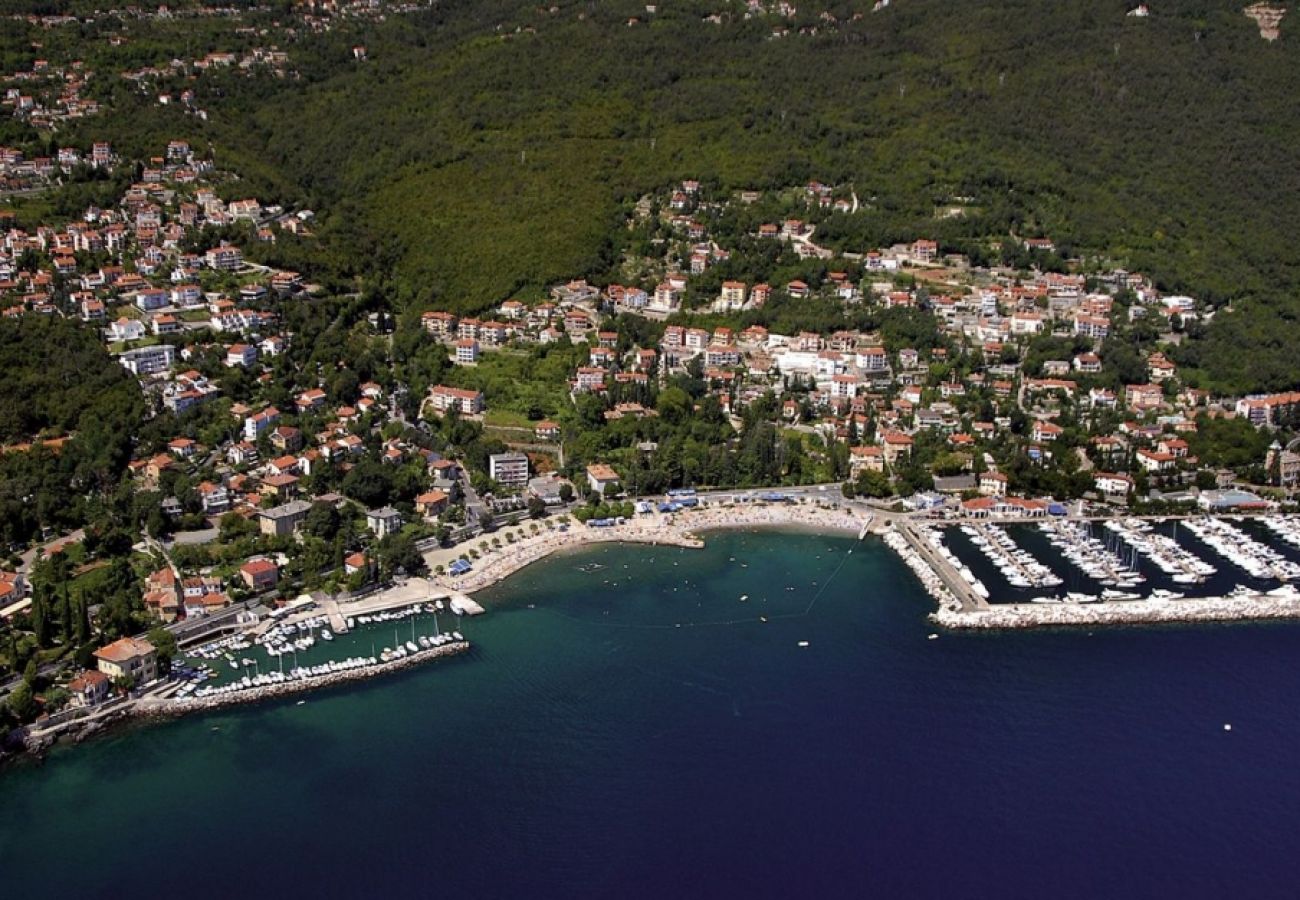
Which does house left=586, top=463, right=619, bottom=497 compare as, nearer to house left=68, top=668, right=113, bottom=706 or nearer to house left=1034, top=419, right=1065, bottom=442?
house left=1034, top=419, right=1065, bottom=442

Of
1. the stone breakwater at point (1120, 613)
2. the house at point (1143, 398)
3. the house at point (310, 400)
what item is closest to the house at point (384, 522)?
the house at point (310, 400)

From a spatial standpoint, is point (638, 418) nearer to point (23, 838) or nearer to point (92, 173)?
point (23, 838)

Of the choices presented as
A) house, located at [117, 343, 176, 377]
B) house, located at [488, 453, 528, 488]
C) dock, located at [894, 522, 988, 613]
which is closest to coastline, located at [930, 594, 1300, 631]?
dock, located at [894, 522, 988, 613]

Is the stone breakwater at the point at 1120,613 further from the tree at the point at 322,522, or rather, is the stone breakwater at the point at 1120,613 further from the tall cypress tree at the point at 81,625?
the tall cypress tree at the point at 81,625

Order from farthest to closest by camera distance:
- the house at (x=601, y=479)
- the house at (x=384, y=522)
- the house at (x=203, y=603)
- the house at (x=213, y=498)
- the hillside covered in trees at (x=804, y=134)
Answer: the hillside covered in trees at (x=804, y=134)
the house at (x=601, y=479)
the house at (x=213, y=498)
the house at (x=384, y=522)
the house at (x=203, y=603)

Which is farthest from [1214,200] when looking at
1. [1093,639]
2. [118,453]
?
[118,453]
